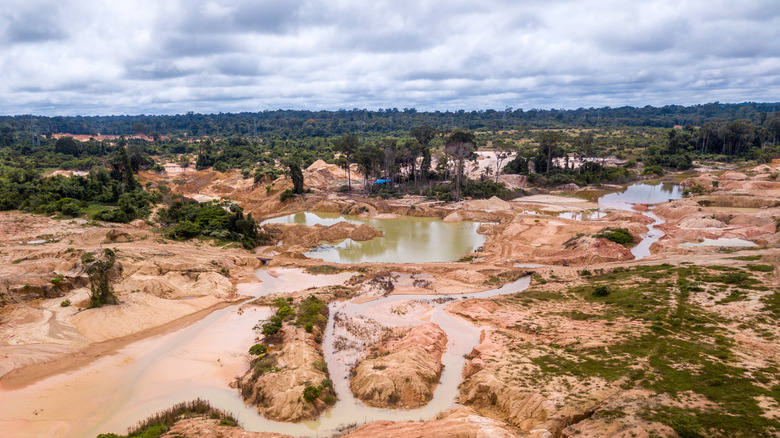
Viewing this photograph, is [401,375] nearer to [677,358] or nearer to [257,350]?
[257,350]

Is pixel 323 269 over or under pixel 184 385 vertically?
over

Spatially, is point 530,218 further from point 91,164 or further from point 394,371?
point 91,164

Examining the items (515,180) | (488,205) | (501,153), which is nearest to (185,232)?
(488,205)

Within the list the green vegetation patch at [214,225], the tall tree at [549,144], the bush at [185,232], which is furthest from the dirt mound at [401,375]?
the tall tree at [549,144]

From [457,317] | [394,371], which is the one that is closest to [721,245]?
[457,317]

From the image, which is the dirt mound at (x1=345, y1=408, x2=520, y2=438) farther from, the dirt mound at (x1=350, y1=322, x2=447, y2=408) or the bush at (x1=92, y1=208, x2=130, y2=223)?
the bush at (x1=92, y1=208, x2=130, y2=223)

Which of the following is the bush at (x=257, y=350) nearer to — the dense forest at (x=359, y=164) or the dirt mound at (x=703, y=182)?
the dense forest at (x=359, y=164)

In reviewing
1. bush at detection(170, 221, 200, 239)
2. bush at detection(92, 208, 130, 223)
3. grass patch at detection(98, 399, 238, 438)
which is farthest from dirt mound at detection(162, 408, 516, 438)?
bush at detection(92, 208, 130, 223)
